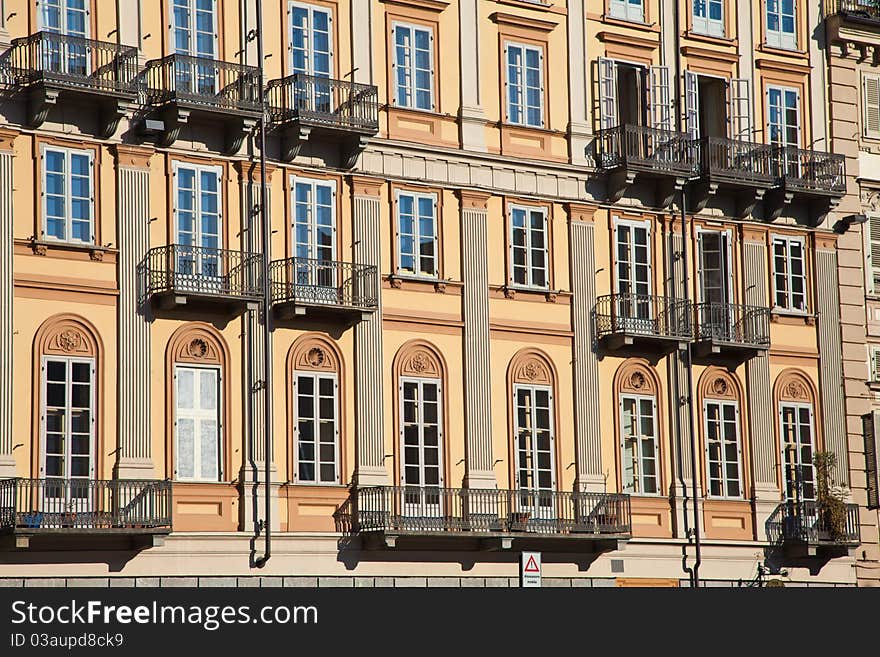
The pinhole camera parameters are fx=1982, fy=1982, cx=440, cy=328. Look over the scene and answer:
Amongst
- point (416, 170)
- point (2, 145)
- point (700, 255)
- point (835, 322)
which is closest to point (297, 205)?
point (416, 170)

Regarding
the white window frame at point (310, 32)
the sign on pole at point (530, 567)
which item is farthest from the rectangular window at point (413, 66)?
the sign on pole at point (530, 567)

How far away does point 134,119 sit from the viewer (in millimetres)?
41750

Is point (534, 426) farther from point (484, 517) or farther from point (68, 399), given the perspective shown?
point (68, 399)

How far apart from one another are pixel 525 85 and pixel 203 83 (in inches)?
348

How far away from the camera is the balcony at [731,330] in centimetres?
4878

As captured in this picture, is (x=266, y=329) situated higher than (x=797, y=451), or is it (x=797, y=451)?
(x=266, y=329)

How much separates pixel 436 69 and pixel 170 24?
6797mm

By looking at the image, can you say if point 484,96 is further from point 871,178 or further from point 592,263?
point 871,178

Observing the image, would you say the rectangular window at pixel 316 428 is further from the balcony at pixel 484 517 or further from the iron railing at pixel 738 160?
the iron railing at pixel 738 160

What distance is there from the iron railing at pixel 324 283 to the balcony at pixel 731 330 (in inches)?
364

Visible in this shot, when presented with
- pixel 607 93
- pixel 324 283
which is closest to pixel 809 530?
pixel 607 93

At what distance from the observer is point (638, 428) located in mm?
48125

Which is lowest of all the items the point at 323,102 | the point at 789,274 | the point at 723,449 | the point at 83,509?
the point at 83,509

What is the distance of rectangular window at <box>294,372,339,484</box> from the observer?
4300 cm
